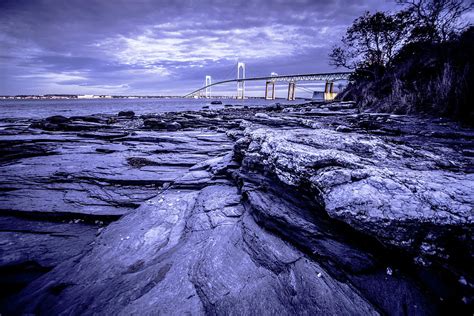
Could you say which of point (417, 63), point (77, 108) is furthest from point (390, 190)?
point (77, 108)

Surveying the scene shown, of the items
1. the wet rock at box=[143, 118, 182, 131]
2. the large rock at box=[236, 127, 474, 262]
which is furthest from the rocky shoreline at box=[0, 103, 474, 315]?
the wet rock at box=[143, 118, 182, 131]

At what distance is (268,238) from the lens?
7.78 ft

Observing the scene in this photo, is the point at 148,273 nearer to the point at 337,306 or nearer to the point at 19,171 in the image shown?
the point at 337,306

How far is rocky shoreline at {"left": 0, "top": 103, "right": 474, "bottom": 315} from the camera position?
1688 millimetres

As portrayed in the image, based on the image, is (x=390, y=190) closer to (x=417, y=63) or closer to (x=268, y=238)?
(x=268, y=238)

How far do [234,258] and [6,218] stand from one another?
3.44 metres

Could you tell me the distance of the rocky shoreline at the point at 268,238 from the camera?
5.54 feet

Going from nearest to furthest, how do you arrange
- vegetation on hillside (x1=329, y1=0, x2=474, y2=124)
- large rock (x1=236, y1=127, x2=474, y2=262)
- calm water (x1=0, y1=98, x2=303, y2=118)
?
large rock (x1=236, y1=127, x2=474, y2=262)
vegetation on hillside (x1=329, y1=0, x2=474, y2=124)
calm water (x1=0, y1=98, x2=303, y2=118)

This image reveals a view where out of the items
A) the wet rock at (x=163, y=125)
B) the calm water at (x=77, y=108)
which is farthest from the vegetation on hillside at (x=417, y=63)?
the calm water at (x=77, y=108)

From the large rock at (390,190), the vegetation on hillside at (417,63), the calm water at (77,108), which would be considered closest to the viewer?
the large rock at (390,190)

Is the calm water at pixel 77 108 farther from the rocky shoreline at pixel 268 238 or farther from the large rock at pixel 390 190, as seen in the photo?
the large rock at pixel 390 190

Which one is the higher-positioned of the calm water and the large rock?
the calm water

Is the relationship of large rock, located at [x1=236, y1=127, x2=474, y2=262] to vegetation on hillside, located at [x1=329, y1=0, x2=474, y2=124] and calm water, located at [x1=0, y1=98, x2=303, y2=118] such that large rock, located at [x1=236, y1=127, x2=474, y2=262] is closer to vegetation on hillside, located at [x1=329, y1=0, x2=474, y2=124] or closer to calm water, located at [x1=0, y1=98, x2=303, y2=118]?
vegetation on hillside, located at [x1=329, y1=0, x2=474, y2=124]

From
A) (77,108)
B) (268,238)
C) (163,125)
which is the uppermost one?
(77,108)
